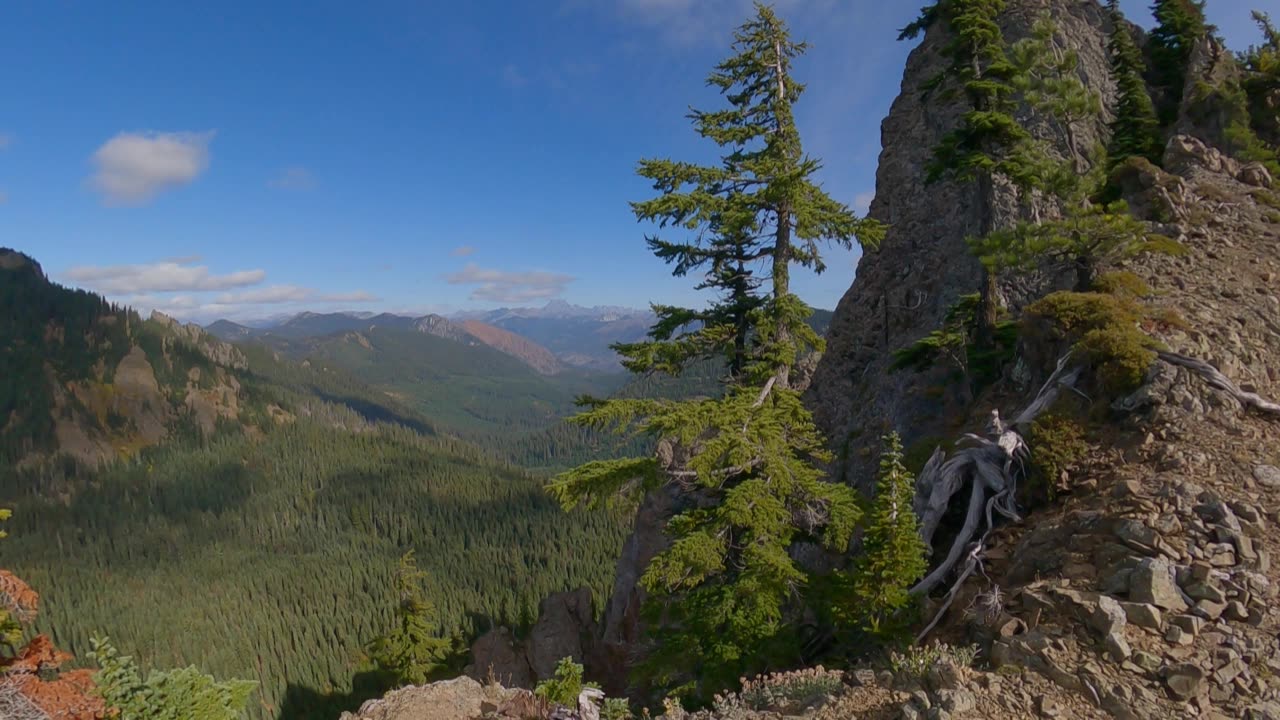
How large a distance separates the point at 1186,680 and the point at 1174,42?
4682 cm

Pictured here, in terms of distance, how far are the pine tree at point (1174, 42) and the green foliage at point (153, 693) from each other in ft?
164

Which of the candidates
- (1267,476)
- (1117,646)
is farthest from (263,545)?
(1267,476)

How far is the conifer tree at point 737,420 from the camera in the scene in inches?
412

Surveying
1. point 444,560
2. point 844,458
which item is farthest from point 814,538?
point 444,560

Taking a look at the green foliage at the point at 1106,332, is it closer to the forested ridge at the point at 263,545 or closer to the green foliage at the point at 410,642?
the green foliage at the point at 410,642

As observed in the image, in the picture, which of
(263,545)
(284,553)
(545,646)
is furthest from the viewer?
(263,545)

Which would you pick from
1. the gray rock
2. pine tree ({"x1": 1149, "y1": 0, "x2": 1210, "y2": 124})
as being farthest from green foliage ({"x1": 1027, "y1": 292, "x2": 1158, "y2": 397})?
pine tree ({"x1": 1149, "y1": 0, "x2": 1210, "y2": 124})

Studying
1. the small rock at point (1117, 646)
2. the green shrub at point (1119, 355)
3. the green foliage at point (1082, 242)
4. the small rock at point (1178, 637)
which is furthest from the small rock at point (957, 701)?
the green foliage at point (1082, 242)

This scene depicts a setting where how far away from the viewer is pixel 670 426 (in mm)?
10453

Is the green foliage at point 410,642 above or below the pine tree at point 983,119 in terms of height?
below

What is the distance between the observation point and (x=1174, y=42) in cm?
3569

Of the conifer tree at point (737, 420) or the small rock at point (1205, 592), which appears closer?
the small rock at point (1205, 592)

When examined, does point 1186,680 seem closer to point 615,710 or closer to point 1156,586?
point 1156,586

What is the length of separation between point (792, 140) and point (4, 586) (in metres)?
17.6
